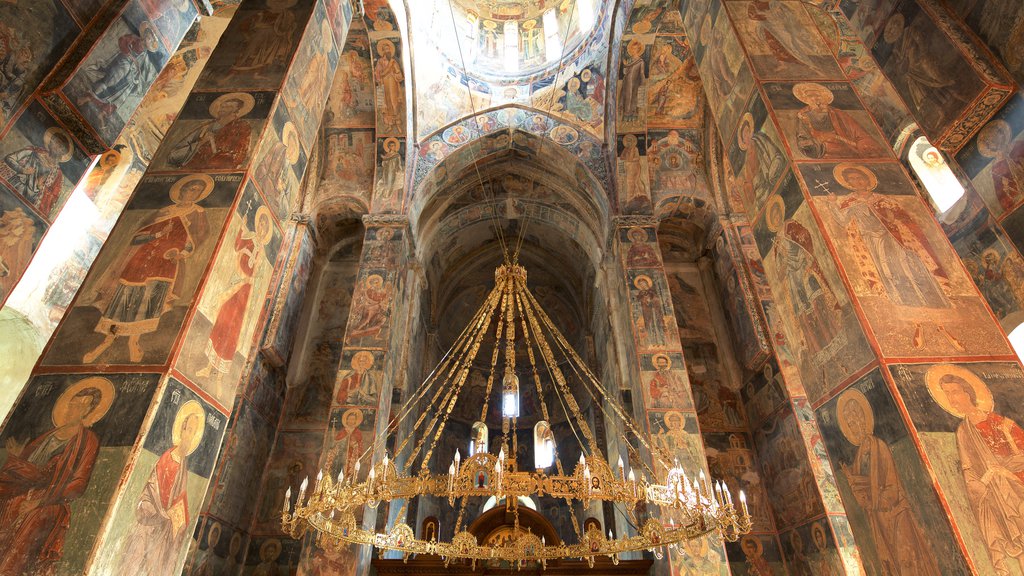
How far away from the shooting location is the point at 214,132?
18.8 ft

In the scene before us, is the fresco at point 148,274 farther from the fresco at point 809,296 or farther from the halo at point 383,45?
the halo at point 383,45

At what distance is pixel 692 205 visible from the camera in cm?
1250

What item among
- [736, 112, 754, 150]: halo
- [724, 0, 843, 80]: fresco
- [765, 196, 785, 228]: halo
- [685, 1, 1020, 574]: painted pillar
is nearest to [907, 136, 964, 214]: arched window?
[724, 0, 843, 80]: fresco

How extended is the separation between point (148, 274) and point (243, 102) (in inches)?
95.3

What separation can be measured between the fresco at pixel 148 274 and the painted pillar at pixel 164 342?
0.4 inches

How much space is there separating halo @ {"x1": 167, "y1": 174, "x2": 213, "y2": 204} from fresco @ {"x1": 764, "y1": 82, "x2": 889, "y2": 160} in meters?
5.89

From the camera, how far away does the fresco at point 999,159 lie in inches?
179

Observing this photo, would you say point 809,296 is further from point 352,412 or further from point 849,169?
point 352,412

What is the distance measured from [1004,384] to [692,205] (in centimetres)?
913

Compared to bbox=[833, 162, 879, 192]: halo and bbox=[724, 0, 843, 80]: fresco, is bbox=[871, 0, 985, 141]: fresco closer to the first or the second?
bbox=[724, 0, 843, 80]: fresco

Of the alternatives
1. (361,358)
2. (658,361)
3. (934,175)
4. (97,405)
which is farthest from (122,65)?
(934,175)

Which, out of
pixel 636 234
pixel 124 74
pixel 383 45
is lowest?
pixel 124 74

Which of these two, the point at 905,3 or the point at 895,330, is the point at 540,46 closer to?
the point at 905,3

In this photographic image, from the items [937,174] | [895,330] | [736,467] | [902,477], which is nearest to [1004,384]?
[895,330]
